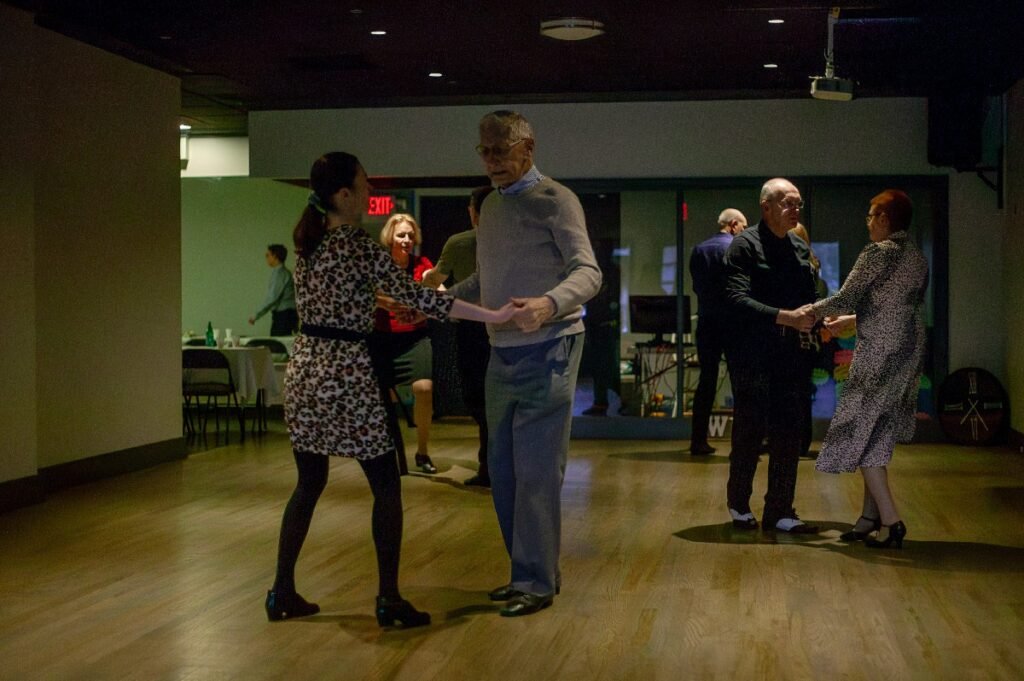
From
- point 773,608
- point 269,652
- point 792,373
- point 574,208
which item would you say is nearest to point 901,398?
point 792,373

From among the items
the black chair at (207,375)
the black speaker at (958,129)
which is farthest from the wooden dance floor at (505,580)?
the black speaker at (958,129)

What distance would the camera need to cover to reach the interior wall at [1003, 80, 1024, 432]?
9.91m

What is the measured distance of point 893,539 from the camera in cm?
581

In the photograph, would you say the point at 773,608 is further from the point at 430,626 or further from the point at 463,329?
the point at 463,329

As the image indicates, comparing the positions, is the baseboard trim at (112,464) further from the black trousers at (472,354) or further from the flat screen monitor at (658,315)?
the flat screen monitor at (658,315)

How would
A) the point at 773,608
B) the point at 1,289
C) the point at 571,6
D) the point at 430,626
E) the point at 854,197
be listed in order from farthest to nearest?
the point at 854,197, the point at 571,6, the point at 1,289, the point at 773,608, the point at 430,626

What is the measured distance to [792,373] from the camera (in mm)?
6059

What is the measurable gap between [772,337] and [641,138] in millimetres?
5422

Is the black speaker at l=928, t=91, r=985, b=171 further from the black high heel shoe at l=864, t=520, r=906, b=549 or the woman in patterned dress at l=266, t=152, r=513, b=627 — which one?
the woman in patterned dress at l=266, t=152, r=513, b=627

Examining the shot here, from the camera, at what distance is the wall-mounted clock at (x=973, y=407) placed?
34.0 feet

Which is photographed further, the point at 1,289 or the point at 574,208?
the point at 1,289

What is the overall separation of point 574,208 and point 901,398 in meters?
2.05

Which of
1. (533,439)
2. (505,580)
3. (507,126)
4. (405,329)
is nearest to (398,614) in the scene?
(533,439)

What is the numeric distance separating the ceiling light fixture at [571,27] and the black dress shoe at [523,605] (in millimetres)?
4347
